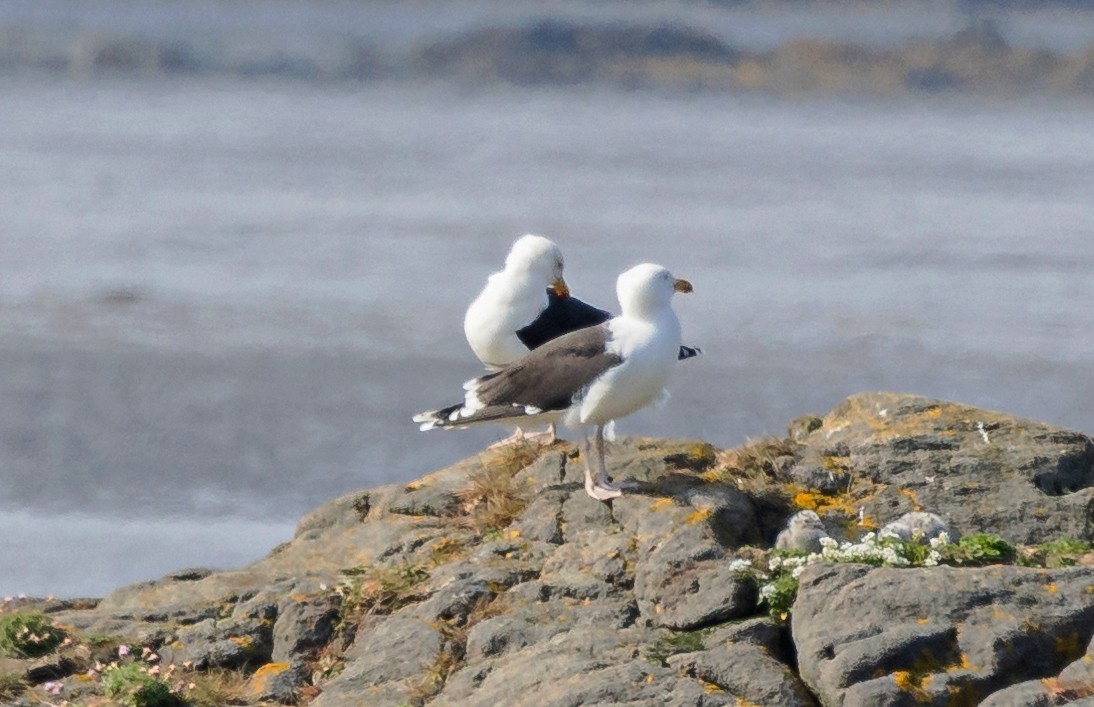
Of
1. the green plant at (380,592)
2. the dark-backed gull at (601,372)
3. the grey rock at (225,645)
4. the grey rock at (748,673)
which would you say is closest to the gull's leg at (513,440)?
the dark-backed gull at (601,372)

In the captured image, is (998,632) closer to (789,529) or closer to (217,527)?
(789,529)

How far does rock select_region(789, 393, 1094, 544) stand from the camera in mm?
10312

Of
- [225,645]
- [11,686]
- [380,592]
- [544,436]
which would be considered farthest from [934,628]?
[544,436]

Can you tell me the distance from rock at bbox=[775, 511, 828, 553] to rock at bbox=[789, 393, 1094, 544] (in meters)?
0.63

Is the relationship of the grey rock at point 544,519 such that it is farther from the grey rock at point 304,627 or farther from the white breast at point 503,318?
the white breast at point 503,318

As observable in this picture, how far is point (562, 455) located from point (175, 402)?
32.3 ft

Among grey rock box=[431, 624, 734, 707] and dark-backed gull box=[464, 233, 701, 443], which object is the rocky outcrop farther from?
dark-backed gull box=[464, 233, 701, 443]

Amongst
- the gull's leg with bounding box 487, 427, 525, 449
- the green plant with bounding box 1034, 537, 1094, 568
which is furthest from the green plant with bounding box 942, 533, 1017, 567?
the gull's leg with bounding box 487, 427, 525, 449

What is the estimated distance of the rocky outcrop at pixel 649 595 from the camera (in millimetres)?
8008

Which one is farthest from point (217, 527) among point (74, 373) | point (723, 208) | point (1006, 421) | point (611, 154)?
point (611, 154)

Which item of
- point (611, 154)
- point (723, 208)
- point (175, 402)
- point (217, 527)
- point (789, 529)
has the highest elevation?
point (611, 154)

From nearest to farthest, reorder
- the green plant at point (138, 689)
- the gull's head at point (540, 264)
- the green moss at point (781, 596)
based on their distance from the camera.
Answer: the green moss at point (781, 596) < the green plant at point (138, 689) < the gull's head at point (540, 264)

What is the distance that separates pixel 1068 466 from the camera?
1068 cm

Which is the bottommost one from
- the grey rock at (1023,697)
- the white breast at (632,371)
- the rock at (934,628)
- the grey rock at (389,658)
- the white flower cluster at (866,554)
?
the grey rock at (1023,697)
